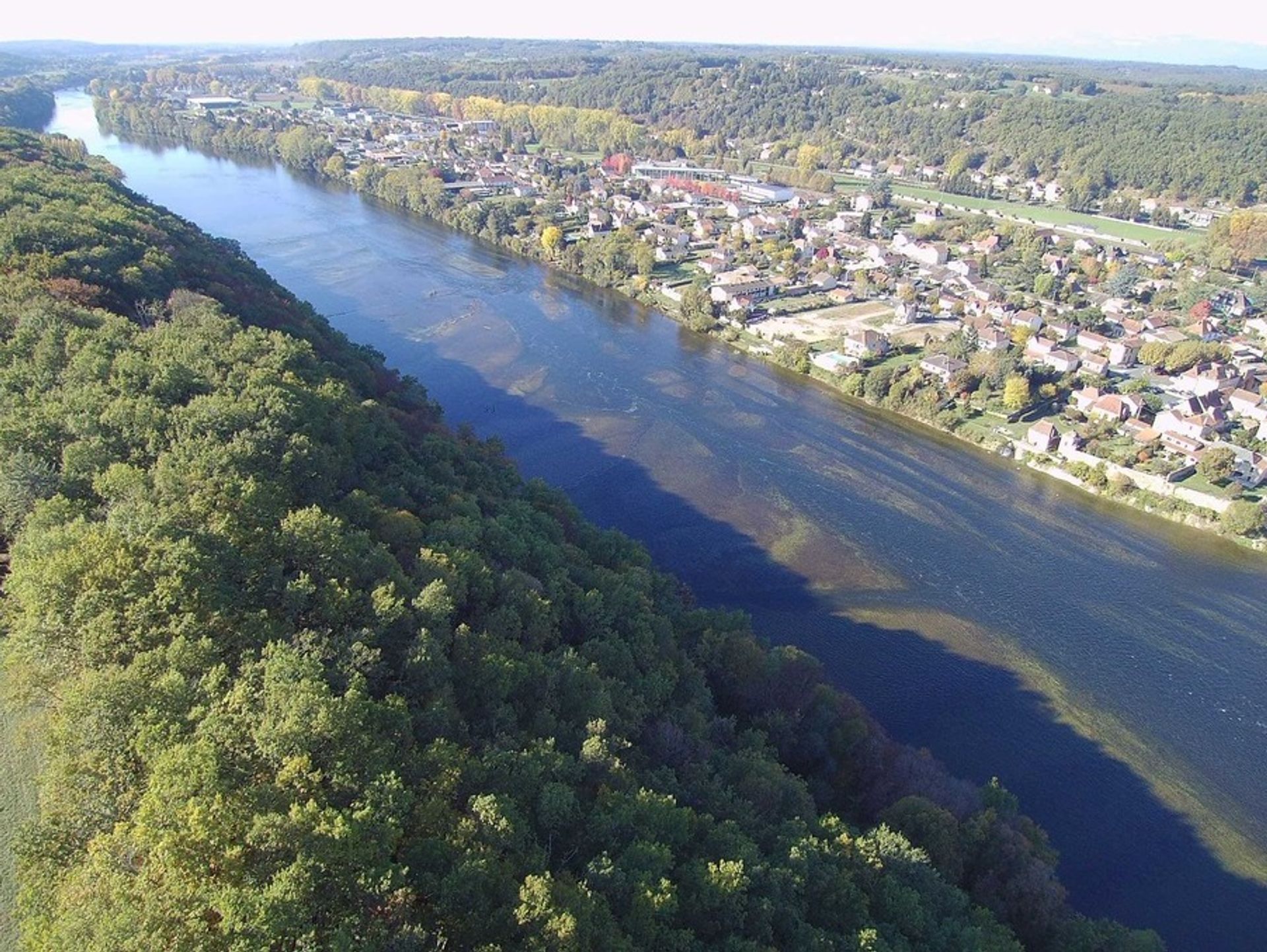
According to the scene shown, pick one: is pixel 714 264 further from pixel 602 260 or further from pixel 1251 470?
pixel 1251 470

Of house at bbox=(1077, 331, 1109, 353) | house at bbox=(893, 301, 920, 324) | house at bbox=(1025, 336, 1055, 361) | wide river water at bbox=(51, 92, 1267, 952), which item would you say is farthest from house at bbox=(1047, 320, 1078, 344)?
wide river water at bbox=(51, 92, 1267, 952)

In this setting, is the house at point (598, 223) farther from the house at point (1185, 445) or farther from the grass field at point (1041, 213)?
the house at point (1185, 445)

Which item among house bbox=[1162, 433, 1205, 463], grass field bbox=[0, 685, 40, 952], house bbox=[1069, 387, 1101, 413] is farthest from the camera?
house bbox=[1069, 387, 1101, 413]

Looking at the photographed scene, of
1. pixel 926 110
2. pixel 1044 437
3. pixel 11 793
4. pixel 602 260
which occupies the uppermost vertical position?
pixel 926 110

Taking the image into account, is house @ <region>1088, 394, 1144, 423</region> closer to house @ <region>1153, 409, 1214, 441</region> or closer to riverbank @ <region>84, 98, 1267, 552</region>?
house @ <region>1153, 409, 1214, 441</region>

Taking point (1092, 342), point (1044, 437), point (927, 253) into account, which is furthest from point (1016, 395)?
point (927, 253)

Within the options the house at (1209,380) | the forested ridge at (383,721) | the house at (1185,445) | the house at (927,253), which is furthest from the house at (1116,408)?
the house at (927,253)

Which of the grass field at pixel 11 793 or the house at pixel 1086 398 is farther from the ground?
the grass field at pixel 11 793
